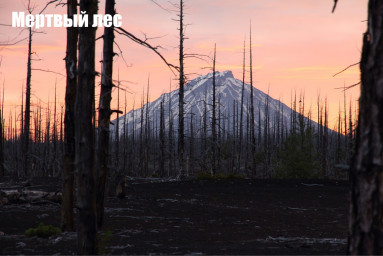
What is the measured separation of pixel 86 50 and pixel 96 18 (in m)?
0.64

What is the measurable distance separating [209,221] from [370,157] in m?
8.13

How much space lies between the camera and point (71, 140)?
30.1ft

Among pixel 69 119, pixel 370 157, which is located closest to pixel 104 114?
pixel 69 119

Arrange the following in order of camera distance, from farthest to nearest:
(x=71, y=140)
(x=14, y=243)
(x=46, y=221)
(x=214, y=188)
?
(x=214, y=188)
(x=46, y=221)
(x=71, y=140)
(x=14, y=243)

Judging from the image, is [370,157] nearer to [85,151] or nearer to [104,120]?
[85,151]

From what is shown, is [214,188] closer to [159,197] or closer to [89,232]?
[159,197]

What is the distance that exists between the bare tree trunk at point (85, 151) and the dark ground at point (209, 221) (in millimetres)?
626

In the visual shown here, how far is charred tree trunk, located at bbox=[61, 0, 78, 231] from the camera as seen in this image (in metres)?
9.16

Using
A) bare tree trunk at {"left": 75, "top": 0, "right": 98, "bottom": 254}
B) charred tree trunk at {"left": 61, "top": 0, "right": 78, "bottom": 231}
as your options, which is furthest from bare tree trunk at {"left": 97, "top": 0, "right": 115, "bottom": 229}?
bare tree trunk at {"left": 75, "top": 0, "right": 98, "bottom": 254}

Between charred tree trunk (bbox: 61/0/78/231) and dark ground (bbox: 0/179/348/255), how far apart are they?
707mm

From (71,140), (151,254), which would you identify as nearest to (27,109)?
(71,140)

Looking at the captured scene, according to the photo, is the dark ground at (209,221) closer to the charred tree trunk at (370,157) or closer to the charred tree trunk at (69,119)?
the charred tree trunk at (69,119)

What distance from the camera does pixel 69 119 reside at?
920 cm

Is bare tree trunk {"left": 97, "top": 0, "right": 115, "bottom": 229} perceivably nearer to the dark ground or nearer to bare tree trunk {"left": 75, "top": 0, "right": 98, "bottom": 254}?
the dark ground
